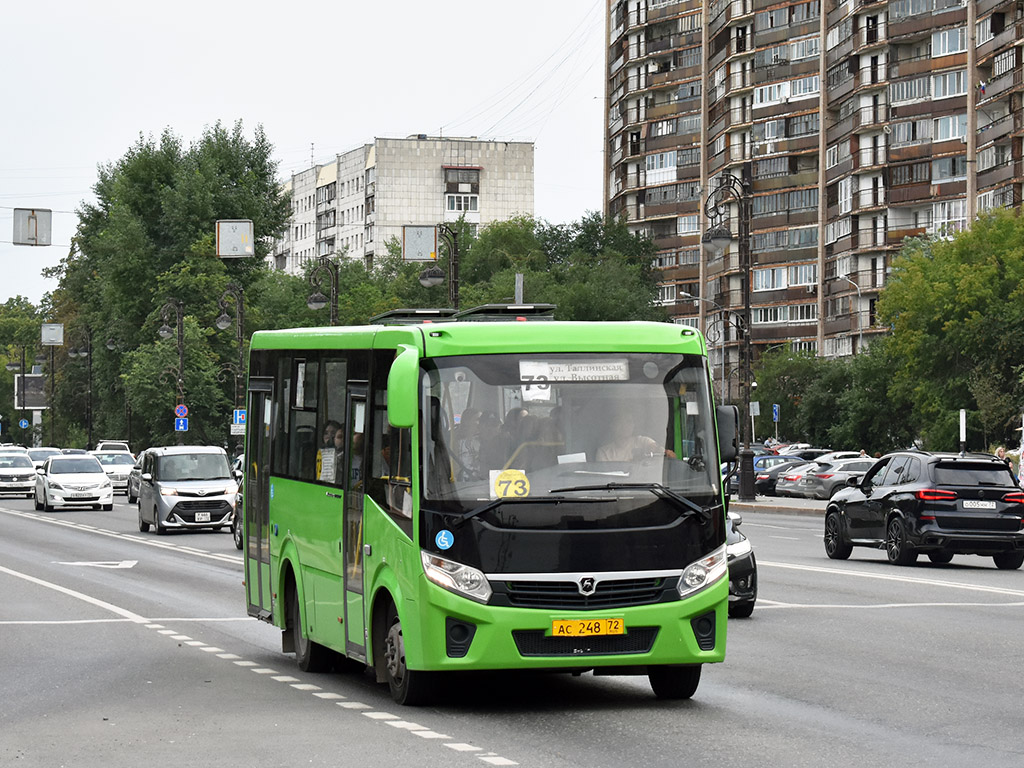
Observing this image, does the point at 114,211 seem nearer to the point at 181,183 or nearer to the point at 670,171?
the point at 181,183

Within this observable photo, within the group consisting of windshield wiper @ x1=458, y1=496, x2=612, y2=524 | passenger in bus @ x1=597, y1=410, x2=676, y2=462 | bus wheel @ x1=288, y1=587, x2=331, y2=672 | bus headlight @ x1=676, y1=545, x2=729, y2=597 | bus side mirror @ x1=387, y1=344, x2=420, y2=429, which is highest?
bus side mirror @ x1=387, y1=344, x2=420, y2=429

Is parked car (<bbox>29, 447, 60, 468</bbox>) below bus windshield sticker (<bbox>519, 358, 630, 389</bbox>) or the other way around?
below

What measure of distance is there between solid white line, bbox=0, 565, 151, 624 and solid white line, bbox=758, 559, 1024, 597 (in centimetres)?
940

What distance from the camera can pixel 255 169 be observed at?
96688mm

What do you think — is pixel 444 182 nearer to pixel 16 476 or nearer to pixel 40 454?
pixel 40 454

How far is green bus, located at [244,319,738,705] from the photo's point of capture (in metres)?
12.0

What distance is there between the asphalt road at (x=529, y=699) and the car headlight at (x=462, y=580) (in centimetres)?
73

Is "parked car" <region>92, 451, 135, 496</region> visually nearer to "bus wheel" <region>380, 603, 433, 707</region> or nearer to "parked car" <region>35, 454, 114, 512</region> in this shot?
"parked car" <region>35, 454, 114, 512</region>

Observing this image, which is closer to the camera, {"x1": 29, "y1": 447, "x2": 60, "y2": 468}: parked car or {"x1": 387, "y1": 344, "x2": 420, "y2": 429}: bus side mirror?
{"x1": 387, "y1": 344, "x2": 420, "y2": 429}: bus side mirror

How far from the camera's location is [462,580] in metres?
12.0

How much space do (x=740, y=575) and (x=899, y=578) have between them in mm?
6617

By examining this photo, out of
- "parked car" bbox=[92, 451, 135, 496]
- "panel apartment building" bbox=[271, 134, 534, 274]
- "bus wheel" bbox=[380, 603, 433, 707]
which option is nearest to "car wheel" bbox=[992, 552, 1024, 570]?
"bus wheel" bbox=[380, 603, 433, 707]

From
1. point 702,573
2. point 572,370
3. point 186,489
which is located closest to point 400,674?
point 702,573

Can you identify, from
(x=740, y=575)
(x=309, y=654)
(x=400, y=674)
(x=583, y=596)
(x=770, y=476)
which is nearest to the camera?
(x=583, y=596)
